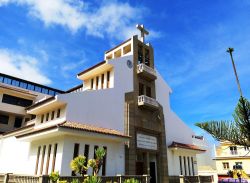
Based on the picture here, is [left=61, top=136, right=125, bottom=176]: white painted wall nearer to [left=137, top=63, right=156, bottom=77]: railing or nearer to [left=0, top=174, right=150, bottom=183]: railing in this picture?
[left=0, top=174, right=150, bottom=183]: railing

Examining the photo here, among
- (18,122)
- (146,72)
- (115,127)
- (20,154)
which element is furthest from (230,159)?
(18,122)

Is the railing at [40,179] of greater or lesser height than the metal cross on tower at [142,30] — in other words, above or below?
below

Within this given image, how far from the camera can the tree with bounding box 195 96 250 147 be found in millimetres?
7375

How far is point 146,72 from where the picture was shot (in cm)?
2577

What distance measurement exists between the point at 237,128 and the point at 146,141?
16.7 meters

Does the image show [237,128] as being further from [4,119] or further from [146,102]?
[4,119]

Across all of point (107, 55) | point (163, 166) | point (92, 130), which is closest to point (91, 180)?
point (92, 130)

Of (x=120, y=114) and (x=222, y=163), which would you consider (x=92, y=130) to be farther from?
(x=222, y=163)

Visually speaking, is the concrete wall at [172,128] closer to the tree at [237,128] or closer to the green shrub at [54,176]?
the green shrub at [54,176]

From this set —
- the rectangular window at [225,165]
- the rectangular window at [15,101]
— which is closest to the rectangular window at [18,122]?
the rectangular window at [15,101]

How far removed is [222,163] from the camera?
4147cm

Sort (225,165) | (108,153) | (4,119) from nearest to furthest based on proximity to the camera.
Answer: (108,153)
(4,119)
(225,165)

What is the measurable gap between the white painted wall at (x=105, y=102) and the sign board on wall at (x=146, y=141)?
2.25m

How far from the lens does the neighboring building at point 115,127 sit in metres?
18.4
